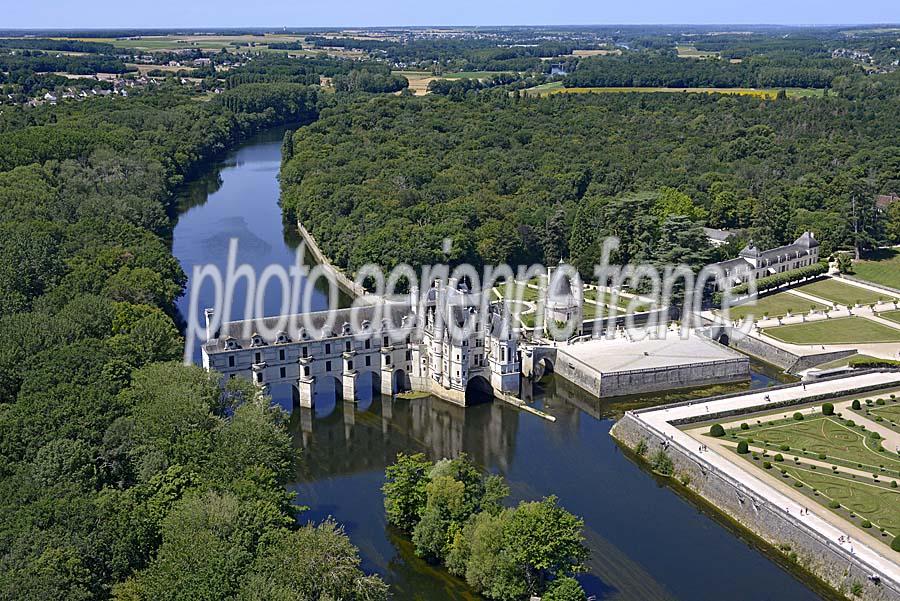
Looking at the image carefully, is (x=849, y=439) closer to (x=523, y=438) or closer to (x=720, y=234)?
(x=523, y=438)

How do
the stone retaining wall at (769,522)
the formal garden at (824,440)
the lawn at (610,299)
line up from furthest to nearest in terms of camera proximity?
the lawn at (610,299)
the formal garden at (824,440)
the stone retaining wall at (769,522)

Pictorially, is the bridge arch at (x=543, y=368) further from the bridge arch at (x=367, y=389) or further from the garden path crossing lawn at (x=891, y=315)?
the garden path crossing lawn at (x=891, y=315)

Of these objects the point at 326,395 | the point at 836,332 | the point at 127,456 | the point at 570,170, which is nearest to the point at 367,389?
the point at 326,395

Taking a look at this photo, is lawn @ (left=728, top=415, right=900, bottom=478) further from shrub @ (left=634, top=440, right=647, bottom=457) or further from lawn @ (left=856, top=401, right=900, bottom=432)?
shrub @ (left=634, top=440, right=647, bottom=457)

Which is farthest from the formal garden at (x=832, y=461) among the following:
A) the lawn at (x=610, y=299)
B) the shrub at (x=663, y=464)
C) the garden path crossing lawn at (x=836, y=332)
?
the lawn at (x=610, y=299)

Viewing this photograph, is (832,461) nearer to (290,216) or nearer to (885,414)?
(885,414)

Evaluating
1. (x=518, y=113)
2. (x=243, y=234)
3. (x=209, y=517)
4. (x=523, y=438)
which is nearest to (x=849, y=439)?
(x=523, y=438)
